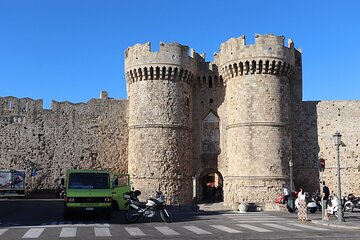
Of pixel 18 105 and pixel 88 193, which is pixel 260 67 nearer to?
pixel 88 193

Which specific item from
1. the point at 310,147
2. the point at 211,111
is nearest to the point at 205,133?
the point at 211,111

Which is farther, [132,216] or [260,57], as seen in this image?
[260,57]

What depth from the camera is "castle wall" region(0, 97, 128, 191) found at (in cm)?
2645

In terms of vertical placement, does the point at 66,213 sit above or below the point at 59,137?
below

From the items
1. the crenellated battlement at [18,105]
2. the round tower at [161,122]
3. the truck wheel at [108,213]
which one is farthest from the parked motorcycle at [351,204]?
the crenellated battlement at [18,105]

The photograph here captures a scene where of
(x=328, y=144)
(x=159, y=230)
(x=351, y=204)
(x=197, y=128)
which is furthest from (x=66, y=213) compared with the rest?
(x=328, y=144)

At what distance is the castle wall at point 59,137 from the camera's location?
26.5 m

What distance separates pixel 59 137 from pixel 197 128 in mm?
7919

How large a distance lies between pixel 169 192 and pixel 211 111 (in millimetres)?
5327

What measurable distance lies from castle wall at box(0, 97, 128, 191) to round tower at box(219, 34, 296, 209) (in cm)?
663

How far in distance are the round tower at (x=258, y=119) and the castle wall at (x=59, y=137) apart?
663 cm

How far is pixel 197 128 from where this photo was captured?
87.1 ft

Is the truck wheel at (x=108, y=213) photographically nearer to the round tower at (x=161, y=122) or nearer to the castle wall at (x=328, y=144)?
the round tower at (x=161, y=122)

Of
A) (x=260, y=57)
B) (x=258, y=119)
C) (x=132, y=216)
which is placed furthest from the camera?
(x=260, y=57)
